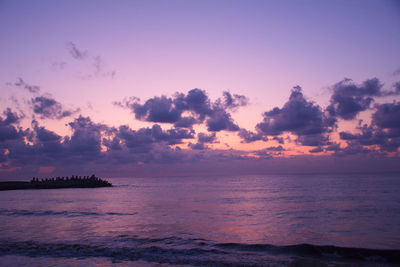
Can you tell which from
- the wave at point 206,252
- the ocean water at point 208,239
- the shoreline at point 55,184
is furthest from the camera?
the shoreline at point 55,184

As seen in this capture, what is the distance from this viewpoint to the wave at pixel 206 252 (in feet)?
49.4

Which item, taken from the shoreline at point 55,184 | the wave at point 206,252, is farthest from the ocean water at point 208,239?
the shoreline at point 55,184

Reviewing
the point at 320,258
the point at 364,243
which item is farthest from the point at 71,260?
the point at 364,243

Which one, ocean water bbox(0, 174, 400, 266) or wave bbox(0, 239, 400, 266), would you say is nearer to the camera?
wave bbox(0, 239, 400, 266)

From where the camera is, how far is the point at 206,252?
54.9ft

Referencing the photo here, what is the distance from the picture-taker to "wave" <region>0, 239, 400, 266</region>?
1506cm

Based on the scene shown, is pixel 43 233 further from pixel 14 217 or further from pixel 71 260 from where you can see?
pixel 14 217

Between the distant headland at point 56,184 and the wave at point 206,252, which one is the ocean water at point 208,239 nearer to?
the wave at point 206,252

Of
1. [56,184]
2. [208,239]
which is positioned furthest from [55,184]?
[208,239]

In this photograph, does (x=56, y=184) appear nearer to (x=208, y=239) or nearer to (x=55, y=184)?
(x=55, y=184)

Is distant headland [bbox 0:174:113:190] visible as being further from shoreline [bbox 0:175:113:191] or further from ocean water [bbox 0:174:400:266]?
ocean water [bbox 0:174:400:266]

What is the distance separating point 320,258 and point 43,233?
19.4m

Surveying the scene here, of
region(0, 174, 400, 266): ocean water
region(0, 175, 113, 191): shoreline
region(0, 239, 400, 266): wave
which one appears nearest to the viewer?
region(0, 239, 400, 266): wave

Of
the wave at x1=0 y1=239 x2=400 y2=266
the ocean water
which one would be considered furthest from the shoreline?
the wave at x1=0 y1=239 x2=400 y2=266
